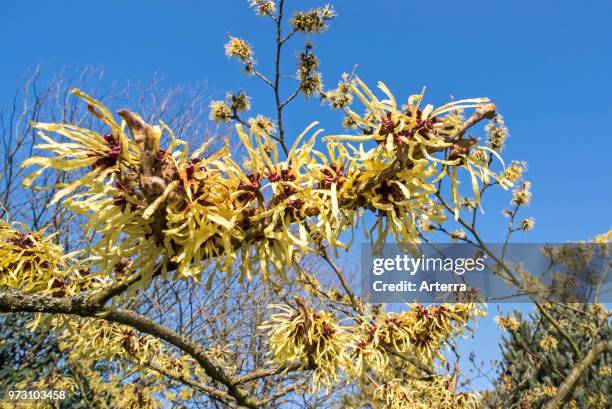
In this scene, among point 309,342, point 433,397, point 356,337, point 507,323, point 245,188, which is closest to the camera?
point 245,188

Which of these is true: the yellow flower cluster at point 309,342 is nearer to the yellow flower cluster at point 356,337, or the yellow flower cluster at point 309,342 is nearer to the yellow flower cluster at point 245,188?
the yellow flower cluster at point 356,337

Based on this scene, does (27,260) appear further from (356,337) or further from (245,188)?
(356,337)

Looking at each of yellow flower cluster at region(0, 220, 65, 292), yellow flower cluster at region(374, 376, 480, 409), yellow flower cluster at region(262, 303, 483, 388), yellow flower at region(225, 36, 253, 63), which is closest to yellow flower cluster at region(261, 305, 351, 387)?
yellow flower cluster at region(262, 303, 483, 388)

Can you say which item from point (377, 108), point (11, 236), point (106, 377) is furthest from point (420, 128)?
point (106, 377)

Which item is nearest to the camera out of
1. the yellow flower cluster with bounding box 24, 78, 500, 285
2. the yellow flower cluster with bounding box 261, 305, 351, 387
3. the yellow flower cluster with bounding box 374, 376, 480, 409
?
the yellow flower cluster with bounding box 24, 78, 500, 285

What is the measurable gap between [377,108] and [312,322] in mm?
1114

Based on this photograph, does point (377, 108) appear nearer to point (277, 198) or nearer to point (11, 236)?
point (277, 198)

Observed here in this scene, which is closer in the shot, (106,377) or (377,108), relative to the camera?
(377,108)

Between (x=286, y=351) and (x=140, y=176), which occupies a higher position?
(x=140, y=176)

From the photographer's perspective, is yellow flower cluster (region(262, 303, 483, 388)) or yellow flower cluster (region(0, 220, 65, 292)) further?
yellow flower cluster (region(262, 303, 483, 388))

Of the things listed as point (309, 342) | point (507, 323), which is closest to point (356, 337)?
point (309, 342)

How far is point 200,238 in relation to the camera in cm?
80

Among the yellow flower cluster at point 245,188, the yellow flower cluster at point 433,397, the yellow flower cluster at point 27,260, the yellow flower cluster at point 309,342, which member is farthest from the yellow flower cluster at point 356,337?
the yellow flower cluster at point 245,188

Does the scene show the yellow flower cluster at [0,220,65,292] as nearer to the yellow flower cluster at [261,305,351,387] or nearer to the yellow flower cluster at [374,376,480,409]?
the yellow flower cluster at [261,305,351,387]
